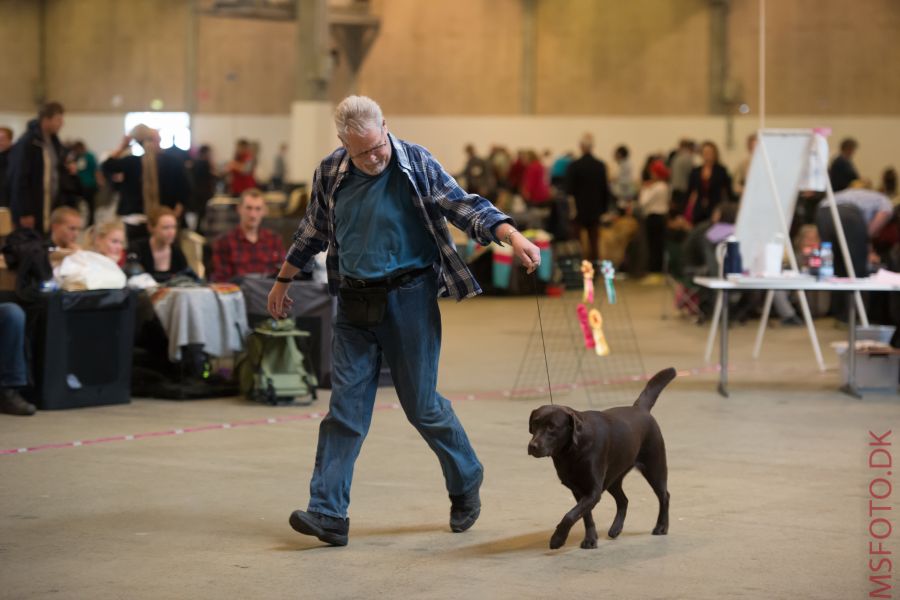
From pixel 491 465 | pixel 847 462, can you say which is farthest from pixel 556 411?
pixel 847 462

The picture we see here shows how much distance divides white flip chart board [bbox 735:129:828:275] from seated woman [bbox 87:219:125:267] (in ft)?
12.9

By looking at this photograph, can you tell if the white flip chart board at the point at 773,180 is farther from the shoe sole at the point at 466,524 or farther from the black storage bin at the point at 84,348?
the shoe sole at the point at 466,524

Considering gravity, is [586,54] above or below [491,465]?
above

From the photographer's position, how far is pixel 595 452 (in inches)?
172

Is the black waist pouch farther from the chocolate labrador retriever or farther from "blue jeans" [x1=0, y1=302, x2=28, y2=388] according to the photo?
"blue jeans" [x1=0, y1=302, x2=28, y2=388]

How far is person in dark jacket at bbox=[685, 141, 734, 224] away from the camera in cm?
1428

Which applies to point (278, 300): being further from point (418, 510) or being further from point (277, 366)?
point (277, 366)

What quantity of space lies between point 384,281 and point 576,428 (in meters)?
0.78

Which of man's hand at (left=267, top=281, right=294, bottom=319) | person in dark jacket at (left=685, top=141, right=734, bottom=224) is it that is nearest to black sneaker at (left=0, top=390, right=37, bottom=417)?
man's hand at (left=267, top=281, right=294, bottom=319)

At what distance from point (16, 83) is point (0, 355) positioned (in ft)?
70.0

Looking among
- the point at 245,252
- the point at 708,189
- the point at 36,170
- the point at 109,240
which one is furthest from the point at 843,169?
the point at 109,240

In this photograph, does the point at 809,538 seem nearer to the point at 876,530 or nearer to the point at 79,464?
the point at 876,530

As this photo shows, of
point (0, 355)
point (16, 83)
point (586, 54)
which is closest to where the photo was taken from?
point (0, 355)

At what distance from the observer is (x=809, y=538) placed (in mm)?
4703
